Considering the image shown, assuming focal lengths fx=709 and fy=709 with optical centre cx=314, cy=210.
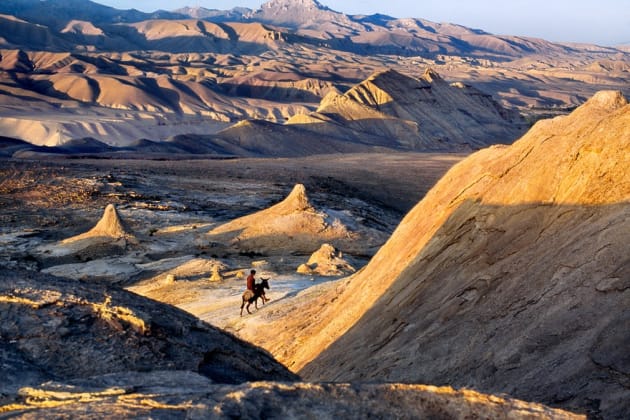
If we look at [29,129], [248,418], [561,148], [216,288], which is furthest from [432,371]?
[29,129]

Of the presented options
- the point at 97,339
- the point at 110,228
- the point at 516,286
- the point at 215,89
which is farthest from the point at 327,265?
the point at 215,89

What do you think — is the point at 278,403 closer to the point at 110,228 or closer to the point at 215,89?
the point at 110,228

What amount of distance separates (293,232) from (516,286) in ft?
58.0

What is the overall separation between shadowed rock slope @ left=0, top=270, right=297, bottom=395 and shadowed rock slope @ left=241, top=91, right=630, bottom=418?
230 cm

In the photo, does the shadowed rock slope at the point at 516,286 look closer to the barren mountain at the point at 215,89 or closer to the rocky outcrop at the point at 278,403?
the rocky outcrop at the point at 278,403

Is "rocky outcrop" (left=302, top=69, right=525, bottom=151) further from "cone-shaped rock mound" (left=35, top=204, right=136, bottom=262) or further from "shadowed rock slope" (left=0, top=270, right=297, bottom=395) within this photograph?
"shadowed rock slope" (left=0, top=270, right=297, bottom=395)

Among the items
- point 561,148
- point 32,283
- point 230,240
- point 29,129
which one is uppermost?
point 561,148

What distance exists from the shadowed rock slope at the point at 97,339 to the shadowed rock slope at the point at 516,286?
2299mm

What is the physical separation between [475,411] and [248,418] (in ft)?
4.66

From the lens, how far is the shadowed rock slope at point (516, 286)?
6.89 meters

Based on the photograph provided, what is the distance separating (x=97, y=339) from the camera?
626 cm

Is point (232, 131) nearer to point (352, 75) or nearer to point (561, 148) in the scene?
point (561, 148)

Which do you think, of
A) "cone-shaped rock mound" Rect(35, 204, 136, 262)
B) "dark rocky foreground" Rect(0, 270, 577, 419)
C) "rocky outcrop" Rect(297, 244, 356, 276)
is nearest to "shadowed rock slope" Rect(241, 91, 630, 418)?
"dark rocky foreground" Rect(0, 270, 577, 419)

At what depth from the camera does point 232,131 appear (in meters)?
63.7
